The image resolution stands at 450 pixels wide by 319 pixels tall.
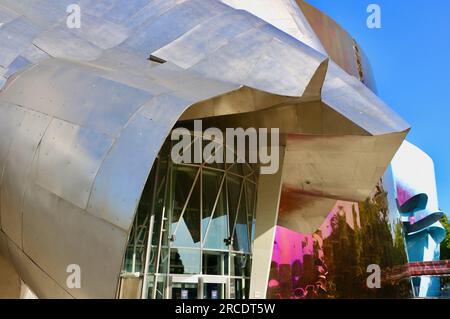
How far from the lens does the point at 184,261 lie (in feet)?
47.8

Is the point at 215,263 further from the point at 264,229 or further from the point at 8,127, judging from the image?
the point at 8,127

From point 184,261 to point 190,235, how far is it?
1.01m

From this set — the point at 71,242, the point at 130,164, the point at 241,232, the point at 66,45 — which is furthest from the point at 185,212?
the point at 130,164

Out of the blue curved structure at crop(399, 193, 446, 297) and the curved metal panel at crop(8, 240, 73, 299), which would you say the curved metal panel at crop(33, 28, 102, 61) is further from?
the blue curved structure at crop(399, 193, 446, 297)

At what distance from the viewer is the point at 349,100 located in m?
11.9

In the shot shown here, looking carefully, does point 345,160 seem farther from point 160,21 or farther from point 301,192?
point 160,21

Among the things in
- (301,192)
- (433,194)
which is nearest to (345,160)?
(301,192)

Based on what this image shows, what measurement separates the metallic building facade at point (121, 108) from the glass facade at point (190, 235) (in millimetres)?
216

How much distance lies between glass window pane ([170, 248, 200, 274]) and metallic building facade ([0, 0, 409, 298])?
1.02 feet

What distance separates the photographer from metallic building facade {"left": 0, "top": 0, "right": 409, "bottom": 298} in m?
6.88

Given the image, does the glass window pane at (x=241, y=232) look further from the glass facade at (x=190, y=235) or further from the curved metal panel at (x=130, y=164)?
the curved metal panel at (x=130, y=164)

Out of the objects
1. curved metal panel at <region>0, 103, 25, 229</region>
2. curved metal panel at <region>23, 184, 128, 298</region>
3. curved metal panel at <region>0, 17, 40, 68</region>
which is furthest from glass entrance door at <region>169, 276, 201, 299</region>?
curved metal panel at <region>0, 17, 40, 68</region>

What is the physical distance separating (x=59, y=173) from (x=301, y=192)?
1404 centimetres

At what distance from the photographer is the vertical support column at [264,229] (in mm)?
15938
